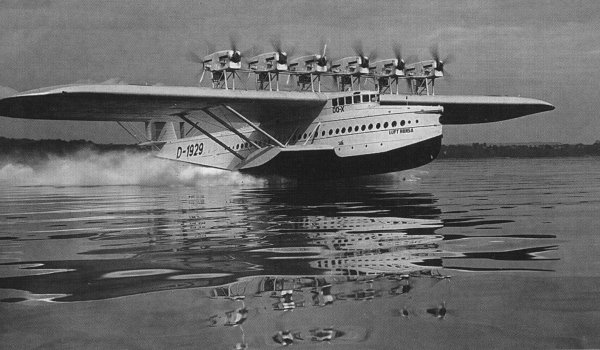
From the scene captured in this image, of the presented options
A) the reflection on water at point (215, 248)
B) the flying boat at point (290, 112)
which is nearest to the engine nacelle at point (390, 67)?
the flying boat at point (290, 112)

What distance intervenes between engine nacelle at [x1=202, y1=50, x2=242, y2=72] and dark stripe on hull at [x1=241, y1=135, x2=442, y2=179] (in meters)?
5.70

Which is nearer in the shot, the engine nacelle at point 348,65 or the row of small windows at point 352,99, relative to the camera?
the row of small windows at point 352,99

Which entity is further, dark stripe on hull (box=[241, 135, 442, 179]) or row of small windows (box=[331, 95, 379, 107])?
row of small windows (box=[331, 95, 379, 107])

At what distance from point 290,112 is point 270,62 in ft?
12.3

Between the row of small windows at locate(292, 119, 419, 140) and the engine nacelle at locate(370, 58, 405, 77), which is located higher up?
the engine nacelle at locate(370, 58, 405, 77)

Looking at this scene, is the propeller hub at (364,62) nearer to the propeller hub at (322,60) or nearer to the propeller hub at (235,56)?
the propeller hub at (322,60)

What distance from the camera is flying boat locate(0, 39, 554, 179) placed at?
2741cm

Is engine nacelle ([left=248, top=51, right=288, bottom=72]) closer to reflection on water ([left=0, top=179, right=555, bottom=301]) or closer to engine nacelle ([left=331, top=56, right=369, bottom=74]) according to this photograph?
engine nacelle ([left=331, top=56, right=369, bottom=74])

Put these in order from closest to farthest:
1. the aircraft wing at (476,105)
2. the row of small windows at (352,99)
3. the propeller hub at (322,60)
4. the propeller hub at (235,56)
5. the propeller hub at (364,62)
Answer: the row of small windows at (352,99), the propeller hub at (235,56), the aircraft wing at (476,105), the propeller hub at (322,60), the propeller hub at (364,62)

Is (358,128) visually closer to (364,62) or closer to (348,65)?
(348,65)

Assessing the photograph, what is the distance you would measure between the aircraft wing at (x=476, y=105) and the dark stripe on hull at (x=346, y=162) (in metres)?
5.93

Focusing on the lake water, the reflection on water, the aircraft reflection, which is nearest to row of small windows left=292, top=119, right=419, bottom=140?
the reflection on water

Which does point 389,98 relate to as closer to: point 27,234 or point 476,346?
point 27,234

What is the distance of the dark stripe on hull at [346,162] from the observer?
28719mm
